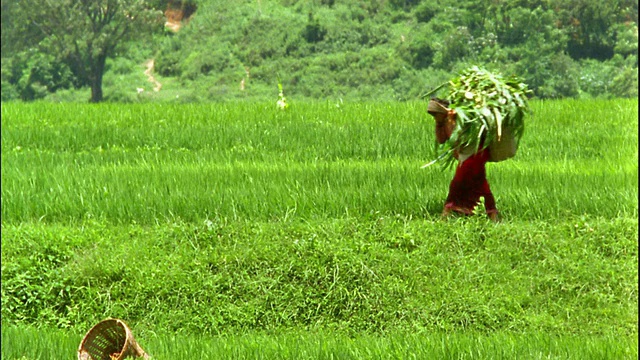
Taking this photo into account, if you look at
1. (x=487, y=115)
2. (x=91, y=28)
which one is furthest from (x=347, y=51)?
(x=487, y=115)

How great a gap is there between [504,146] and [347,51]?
12869 millimetres

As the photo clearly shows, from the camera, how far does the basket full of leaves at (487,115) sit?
5.66 m

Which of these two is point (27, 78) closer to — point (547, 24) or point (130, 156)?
point (547, 24)

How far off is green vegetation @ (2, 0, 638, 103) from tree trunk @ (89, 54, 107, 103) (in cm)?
26

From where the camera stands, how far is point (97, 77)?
18.6 m

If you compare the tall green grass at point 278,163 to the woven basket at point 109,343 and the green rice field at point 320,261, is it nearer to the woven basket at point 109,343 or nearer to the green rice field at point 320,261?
the green rice field at point 320,261

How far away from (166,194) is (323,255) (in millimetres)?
1524

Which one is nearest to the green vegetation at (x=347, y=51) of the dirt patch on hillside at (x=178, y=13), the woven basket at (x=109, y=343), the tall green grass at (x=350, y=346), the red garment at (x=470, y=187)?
the dirt patch on hillside at (x=178, y=13)

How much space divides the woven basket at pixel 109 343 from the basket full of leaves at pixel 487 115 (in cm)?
210

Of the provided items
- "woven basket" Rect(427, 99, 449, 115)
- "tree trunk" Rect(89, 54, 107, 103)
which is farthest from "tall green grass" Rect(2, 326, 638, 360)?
"tree trunk" Rect(89, 54, 107, 103)

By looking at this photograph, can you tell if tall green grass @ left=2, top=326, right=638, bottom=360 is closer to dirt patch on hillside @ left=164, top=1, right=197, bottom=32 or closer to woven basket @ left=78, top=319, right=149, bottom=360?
woven basket @ left=78, top=319, right=149, bottom=360

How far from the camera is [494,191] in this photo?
261 inches

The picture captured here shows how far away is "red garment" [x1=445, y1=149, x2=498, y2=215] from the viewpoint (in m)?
5.84

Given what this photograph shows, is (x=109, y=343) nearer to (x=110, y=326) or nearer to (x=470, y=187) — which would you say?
(x=110, y=326)
